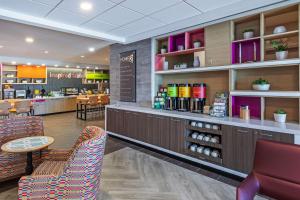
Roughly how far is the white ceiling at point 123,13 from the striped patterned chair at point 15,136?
178cm

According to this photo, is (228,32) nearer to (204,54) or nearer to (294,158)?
(204,54)

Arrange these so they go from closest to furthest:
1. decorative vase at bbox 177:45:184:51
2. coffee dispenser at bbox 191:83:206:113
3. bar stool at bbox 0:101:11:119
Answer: coffee dispenser at bbox 191:83:206:113, decorative vase at bbox 177:45:184:51, bar stool at bbox 0:101:11:119

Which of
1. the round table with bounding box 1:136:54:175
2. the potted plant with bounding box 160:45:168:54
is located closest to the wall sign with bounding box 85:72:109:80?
the potted plant with bounding box 160:45:168:54

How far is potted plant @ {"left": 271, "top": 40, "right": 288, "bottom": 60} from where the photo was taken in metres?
2.77

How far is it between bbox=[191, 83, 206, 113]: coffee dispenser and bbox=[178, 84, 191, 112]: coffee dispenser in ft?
0.45

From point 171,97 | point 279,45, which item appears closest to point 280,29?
point 279,45

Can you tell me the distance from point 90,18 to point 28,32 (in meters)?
2.05

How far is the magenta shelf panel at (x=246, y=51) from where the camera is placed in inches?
126

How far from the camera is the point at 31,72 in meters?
9.61

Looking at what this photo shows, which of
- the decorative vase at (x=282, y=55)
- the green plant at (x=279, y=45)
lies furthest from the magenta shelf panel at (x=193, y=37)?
the decorative vase at (x=282, y=55)

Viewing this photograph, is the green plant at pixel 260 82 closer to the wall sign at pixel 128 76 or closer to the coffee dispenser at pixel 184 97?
the coffee dispenser at pixel 184 97

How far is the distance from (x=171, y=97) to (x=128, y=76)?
1.63m

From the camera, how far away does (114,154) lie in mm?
4020

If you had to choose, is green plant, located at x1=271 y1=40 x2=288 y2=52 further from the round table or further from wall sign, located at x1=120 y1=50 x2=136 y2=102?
the round table
